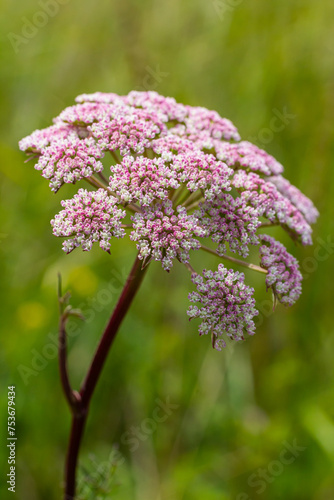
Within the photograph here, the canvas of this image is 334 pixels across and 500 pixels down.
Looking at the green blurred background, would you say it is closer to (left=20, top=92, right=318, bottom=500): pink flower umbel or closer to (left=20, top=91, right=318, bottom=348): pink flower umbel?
(left=20, top=92, right=318, bottom=500): pink flower umbel

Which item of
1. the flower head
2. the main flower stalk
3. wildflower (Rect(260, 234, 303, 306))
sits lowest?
the main flower stalk

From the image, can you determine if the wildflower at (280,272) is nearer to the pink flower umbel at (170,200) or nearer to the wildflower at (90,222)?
the pink flower umbel at (170,200)

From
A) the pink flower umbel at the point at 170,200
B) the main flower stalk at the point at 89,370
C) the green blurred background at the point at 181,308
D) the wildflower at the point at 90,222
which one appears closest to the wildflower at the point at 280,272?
the pink flower umbel at the point at 170,200

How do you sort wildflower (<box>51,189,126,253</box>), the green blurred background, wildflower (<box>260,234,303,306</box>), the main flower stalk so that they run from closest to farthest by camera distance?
wildflower (<box>51,189,126,253</box>) < wildflower (<box>260,234,303,306</box>) < the main flower stalk < the green blurred background

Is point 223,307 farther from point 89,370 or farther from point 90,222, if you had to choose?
point 89,370

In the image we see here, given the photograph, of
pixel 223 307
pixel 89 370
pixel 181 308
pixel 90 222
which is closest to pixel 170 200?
pixel 90 222

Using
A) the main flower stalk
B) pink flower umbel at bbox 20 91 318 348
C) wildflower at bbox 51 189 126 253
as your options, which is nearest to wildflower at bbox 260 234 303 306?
pink flower umbel at bbox 20 91 318 348
